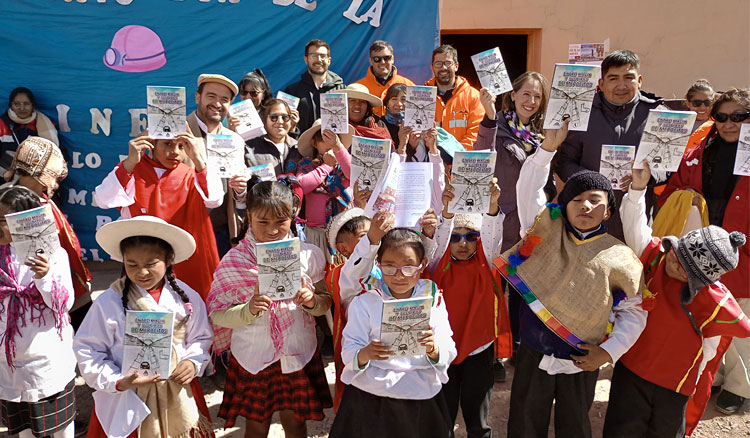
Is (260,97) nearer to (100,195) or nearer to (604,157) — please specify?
(100,195)

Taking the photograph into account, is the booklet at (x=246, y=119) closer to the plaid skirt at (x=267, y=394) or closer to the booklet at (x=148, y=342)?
the plaid skirt at (x=267, y=394)

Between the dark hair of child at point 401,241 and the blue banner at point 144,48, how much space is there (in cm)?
412

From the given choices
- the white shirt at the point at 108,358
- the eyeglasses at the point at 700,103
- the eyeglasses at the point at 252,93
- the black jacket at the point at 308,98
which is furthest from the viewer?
the eyeglasses at the point at 700,103

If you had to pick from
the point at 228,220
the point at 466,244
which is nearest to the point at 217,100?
the point at 228,220

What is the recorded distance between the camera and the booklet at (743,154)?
3.32 metres

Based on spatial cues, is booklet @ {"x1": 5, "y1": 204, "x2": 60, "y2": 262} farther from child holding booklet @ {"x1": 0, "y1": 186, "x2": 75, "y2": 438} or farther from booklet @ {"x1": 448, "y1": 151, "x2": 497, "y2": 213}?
booklet @ {"x1": 448, "y1": 151, "x2": 497, "y2": 213}

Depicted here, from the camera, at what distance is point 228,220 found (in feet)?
13.6

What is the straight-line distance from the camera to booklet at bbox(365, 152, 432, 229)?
9.82 ft

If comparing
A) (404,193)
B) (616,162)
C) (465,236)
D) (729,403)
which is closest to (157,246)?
(404,193)

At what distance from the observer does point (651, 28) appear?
7.82 metres

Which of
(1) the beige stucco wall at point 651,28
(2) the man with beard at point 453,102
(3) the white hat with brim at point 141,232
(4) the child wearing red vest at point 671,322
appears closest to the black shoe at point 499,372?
(4) the child wearing red vest at point 671,322

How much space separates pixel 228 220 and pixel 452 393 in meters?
2.12

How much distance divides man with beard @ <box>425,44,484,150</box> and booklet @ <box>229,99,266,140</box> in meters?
1.83

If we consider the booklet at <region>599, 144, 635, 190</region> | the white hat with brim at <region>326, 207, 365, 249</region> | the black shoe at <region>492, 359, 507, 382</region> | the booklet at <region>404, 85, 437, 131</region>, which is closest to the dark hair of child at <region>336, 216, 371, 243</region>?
the white hat with brim at <region>326, 207, 365, 249</region>
